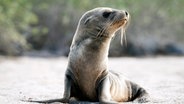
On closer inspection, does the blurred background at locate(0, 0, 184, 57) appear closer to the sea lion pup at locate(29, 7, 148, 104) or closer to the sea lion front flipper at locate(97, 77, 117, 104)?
the sea lion pup at locate(29, 7, 148, 104)

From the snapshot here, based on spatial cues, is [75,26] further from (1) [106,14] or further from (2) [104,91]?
(2) [104,91]

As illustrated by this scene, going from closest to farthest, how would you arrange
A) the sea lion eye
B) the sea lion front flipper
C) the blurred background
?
the sea lion front flipper, the sea lion eye, the blurred background

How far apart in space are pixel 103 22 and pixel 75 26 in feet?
66.4

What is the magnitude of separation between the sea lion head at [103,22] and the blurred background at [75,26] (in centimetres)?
1504

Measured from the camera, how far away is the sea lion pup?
285 inches

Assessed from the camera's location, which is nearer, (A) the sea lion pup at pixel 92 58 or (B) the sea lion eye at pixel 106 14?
(A) the sea lion pup at pixel 92 58

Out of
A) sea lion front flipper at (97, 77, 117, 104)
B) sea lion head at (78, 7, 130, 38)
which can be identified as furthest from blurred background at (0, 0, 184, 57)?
sea lion front flipper at (97, 77, 117, 104)

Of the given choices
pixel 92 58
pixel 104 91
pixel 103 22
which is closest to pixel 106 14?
pixel 103 22

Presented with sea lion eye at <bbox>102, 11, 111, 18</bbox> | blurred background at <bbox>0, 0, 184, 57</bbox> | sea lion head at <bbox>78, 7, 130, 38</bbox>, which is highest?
sea lion eye at <bbox>102, 11, 111, 18</bbox>

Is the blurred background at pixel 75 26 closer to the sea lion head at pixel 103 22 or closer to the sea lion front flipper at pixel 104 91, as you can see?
the sea lion head at pixel 103 22

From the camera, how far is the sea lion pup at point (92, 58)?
7.24 meters

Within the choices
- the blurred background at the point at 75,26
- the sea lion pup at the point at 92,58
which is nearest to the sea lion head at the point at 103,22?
the sea lion pup at the point at 92,58

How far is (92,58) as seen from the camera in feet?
23.8

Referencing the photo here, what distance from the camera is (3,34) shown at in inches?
853
